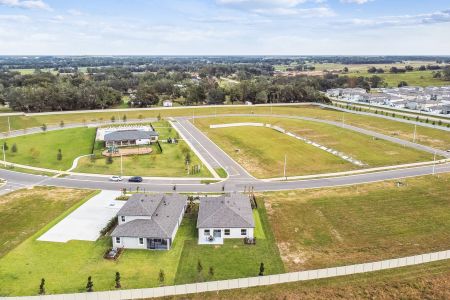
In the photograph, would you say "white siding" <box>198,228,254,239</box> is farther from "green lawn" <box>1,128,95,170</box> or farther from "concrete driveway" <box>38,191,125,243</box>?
"green lawn" <box>1,128,95,170</box>

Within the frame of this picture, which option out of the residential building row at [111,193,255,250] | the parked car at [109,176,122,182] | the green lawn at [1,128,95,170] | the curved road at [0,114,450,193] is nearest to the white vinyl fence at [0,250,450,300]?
the residential building row at [111,193,255,250]

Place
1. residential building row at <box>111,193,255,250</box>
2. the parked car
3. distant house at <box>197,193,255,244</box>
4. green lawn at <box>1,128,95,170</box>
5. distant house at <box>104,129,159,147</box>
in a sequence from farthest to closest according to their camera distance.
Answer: distant house at <box>104,129,159,147</box>, green lawn at <box>1,128,95,170</box>, the parked car, distant house at <box>197,193,255,244</box>, residential building row at <box>111,193,255,250</box>

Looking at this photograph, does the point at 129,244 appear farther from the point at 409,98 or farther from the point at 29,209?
the point at 409,98

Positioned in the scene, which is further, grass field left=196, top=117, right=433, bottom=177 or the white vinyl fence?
grass field left=196, top=117, right=433, bottom=177

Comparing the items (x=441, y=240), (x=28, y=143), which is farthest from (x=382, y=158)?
(x=28, y=143)

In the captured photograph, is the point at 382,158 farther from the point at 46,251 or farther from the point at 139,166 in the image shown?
the point at 46,251
